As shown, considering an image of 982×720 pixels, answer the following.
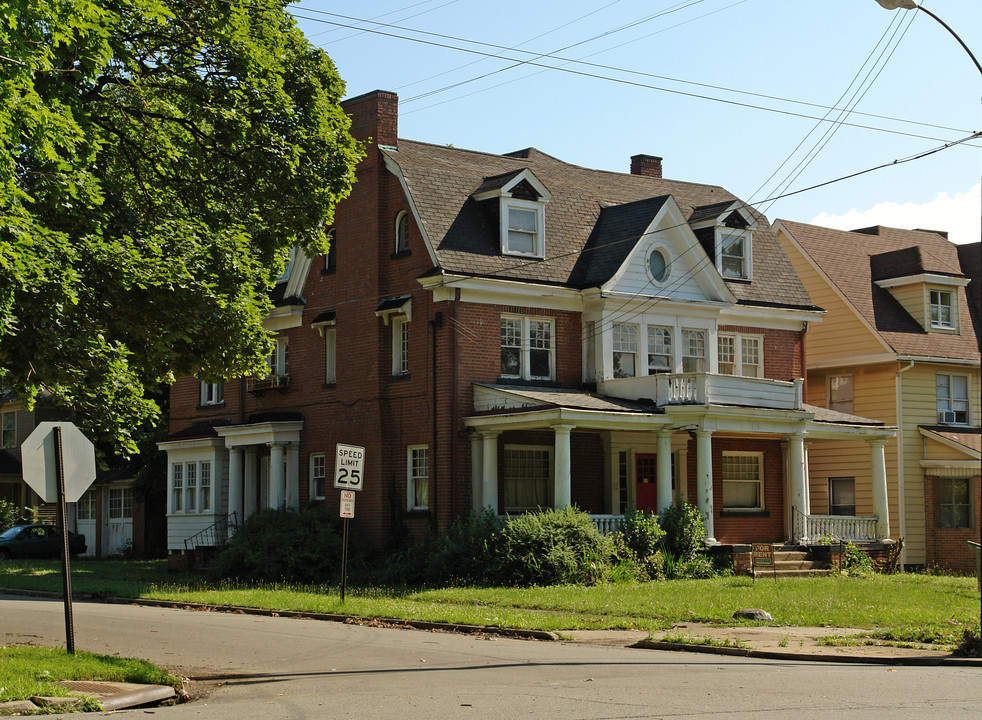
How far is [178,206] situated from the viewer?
2170cm

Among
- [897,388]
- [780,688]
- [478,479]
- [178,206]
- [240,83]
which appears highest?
[240,83]

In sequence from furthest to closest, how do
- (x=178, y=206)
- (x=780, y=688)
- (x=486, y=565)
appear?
(x=486, y=565) → (x=178, y=206) → (x=780, y=688)

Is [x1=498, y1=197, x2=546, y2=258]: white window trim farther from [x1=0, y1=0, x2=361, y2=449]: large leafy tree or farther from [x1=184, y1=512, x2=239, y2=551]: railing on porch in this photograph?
[x1=184, y1=512, x2=239, y2=551]: railing on porch

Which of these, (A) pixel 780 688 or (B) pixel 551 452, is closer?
(A) pixel 780 688

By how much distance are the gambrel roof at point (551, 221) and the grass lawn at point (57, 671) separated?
16461mm

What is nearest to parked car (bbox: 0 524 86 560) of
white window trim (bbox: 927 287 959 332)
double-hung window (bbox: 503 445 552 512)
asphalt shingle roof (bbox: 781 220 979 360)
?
double-hung window (bbox: 503 445 552 512)

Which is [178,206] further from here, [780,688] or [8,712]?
[780,688]

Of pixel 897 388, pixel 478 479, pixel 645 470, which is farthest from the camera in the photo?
pixel 897 388

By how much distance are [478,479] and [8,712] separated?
18.7 meters

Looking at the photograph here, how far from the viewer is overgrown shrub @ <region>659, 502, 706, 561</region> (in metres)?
28.2

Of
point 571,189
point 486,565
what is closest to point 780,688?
point 486,565

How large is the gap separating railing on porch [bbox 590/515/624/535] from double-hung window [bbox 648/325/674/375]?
5.08 metres

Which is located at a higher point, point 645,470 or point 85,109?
point 85,109

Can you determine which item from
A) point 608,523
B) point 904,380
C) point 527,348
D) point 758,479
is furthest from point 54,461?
point 904,380
